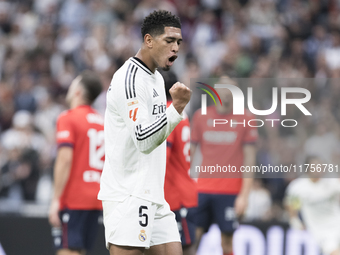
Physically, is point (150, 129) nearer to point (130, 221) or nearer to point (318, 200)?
point (130, 221)

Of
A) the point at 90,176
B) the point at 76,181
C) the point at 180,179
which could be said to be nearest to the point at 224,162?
the point at 180,179

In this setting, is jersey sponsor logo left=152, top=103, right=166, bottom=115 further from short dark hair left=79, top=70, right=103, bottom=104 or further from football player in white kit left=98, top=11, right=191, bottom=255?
short dark hair left=79, top=70, right=103, bottom=104

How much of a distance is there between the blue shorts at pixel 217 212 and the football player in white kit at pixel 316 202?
1.66 meters

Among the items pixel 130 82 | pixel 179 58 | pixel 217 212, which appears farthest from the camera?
pixel 179 58

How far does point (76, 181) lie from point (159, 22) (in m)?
2.57

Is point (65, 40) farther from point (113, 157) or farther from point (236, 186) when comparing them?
point (113, 157)

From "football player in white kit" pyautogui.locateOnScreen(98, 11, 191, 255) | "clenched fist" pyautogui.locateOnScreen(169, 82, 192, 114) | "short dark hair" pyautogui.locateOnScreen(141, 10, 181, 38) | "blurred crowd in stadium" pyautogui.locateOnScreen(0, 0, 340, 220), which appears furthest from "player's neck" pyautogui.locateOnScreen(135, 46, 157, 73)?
"blurred crowd in stadium" pyautogui.locateOnScreen(0, 0, 340, 220)

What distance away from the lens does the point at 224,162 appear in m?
6.58

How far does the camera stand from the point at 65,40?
1224 cm

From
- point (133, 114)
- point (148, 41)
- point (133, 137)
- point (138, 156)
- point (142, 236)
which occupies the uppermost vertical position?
point (148, 41)

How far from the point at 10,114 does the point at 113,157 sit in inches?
301

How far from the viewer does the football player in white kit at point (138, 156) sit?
3283 millimetres

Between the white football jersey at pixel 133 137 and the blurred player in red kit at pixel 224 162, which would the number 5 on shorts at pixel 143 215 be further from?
the blurred player in red kit at pixel 224 162

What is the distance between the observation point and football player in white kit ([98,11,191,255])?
3.28m
